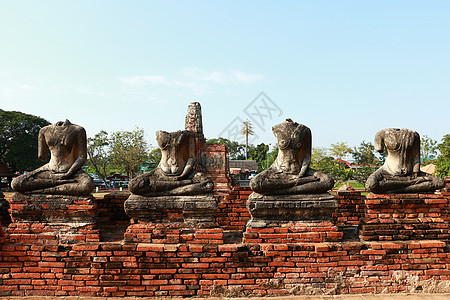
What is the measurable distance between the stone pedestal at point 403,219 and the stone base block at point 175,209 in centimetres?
242

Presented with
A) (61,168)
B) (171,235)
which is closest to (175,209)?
(171,235)

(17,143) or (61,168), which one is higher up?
(17,143)

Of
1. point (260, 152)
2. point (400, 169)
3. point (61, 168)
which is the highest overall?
point (260, 152)

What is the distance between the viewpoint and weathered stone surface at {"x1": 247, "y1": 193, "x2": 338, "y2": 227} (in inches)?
178

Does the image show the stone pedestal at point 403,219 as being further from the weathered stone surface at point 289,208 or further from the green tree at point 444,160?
the green tree at point 444,160

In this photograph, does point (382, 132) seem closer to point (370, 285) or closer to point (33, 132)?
point (370, 285)

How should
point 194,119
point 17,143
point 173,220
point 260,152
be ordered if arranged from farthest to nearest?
point 260,152 < point 17,143 < point 194,119 < point 173,220

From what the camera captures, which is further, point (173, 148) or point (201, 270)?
A: point (173, 148)

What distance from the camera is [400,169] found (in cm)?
485

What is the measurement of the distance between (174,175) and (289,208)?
1.83 metres

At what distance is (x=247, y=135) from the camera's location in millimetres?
58156

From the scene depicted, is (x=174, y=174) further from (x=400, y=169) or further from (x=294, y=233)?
(x=400, y=169)

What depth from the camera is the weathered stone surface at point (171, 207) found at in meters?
4.52

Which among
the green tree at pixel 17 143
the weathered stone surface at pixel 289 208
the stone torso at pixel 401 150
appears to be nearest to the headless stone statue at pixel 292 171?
the weathered stone surface at pixel 289 208
